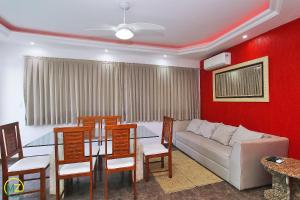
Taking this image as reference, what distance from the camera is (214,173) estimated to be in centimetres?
295

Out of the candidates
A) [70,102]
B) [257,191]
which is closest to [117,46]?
[70,102]

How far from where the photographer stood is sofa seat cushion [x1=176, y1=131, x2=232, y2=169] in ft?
8.89

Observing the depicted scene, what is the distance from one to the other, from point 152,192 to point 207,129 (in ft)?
6.91

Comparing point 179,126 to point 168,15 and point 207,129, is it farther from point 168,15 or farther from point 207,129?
point 168,15

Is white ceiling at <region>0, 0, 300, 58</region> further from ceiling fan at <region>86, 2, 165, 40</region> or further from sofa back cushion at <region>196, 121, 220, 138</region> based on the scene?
sofa back cushion at <region>196, 121, 220, 138</region>

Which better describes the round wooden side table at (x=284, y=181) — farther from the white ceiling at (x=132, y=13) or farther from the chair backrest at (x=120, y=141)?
the white ceiling at (x=132, y=13)

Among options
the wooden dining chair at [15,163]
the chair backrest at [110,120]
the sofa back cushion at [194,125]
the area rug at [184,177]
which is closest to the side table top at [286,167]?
the area rug at [184,177]

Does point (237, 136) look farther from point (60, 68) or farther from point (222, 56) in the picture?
point (60, 68)

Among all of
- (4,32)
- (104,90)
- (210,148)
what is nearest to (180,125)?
(210,148)

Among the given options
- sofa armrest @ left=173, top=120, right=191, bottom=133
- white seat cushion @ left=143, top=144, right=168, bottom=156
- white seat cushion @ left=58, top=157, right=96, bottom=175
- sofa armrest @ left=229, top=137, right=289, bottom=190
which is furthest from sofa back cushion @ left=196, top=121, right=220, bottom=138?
white seat cushion @ left=58, top=157, right=96, bottom=175

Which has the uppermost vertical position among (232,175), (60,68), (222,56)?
(222,56)

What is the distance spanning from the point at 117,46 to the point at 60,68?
1.44 meters

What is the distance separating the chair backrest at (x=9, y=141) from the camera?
6.58ft

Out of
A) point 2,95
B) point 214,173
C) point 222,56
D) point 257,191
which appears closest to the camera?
point 257,191
